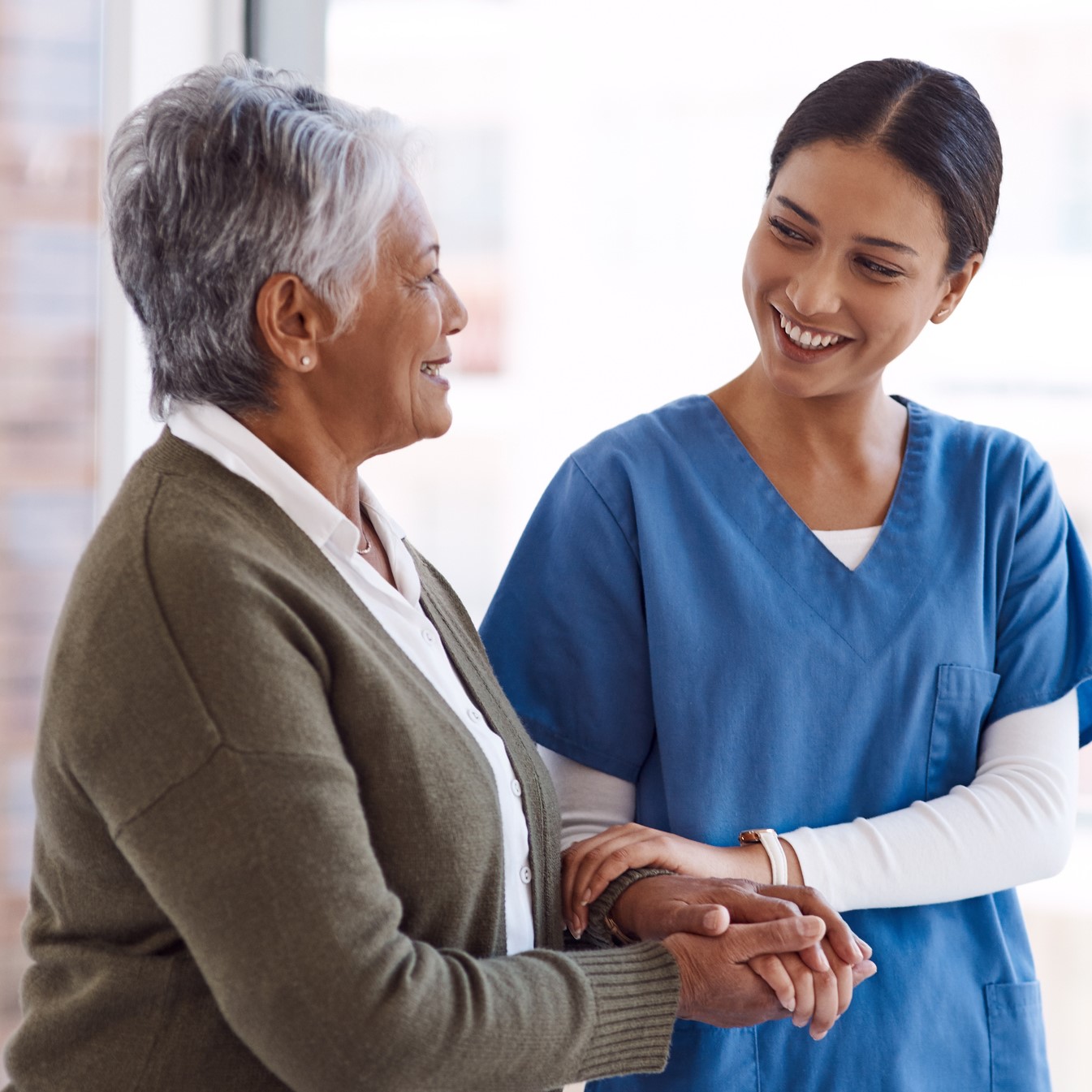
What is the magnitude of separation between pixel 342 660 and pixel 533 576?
1.51 feet

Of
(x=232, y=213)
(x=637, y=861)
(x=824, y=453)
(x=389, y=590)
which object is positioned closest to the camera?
(x=232, y=213)

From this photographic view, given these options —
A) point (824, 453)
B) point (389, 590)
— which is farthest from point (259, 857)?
point (824, 453)

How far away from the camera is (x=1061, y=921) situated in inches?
85.4

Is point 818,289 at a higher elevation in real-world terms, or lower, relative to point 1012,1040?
higher

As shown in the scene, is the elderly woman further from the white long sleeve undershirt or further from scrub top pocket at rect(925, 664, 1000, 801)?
scrub top pocket at rect(925, 664, 1000, 801)

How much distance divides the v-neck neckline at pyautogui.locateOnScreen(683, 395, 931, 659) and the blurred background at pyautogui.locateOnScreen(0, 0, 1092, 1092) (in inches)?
28.2

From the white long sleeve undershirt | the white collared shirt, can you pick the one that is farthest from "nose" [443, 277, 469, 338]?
the white long sleeve undershirt

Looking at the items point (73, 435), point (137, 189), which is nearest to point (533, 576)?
point (137, 189)

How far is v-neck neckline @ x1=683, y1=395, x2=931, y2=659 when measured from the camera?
137 centimetres

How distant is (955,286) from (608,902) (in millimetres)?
762

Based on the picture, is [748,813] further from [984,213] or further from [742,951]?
[984,213]

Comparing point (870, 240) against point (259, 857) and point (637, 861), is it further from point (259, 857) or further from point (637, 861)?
point (259, 857)

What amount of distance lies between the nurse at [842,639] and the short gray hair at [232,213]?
0.45m

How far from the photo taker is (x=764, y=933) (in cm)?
113
